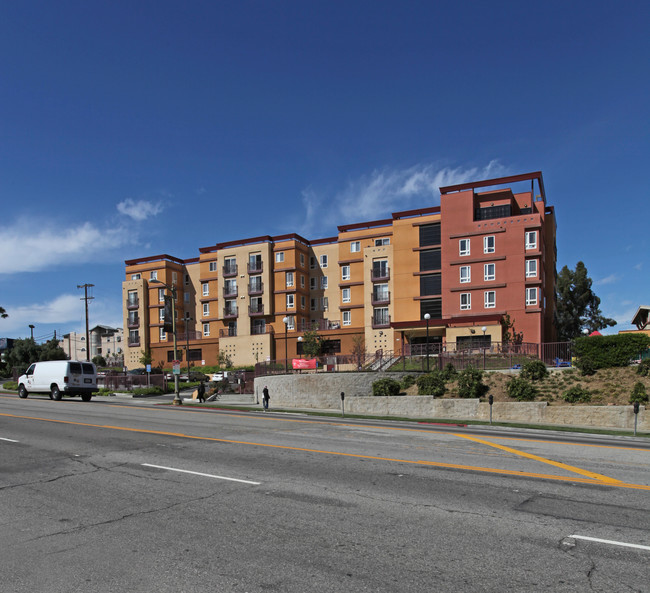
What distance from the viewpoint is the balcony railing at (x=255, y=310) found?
62181 millimetres

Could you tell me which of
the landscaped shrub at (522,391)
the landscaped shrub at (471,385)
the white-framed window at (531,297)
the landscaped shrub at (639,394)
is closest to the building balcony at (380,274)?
the white-framed window at (531,297)

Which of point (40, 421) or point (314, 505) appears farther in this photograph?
point (40, 421)

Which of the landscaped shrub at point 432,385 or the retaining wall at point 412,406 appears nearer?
the retaining wall at point 412,406

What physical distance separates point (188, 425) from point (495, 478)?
11.7 metres

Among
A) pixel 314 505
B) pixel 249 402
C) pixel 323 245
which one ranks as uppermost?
pixel 323 245

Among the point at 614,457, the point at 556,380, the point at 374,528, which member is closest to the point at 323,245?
the point at 556,380

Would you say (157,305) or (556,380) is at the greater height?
(157,305)

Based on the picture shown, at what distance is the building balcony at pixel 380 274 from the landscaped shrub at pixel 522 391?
30.0 metres

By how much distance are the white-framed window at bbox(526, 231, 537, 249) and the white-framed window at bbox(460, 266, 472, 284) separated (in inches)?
215

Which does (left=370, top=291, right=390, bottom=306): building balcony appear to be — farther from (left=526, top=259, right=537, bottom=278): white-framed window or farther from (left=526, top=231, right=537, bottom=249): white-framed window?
(left=526, top=231, right=537, bottom=249): white-framed window

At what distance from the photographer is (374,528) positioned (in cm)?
Result: 608

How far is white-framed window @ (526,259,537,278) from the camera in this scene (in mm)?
43281

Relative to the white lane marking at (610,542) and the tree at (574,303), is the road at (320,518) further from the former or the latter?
the tree at (574,303)

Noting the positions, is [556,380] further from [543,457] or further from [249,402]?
[249,402]
